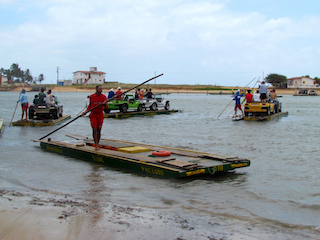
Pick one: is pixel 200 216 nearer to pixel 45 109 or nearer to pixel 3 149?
pixel 3 149

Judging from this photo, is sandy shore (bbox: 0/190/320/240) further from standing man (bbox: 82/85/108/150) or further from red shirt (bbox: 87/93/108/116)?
red shirt (bbox: 87/93/108/116)

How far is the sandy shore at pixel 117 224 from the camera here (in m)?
4.89

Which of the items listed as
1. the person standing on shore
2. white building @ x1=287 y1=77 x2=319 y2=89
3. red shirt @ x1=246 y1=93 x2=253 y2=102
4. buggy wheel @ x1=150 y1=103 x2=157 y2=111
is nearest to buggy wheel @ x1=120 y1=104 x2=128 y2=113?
buggy wheel @ x1=150 y1=103 x2=157 y2=111

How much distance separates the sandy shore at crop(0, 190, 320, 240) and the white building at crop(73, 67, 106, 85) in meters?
124

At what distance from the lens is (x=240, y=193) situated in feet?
23.1

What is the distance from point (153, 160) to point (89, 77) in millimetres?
122198

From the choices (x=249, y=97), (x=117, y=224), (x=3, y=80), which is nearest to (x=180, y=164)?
(x=117, y=224)

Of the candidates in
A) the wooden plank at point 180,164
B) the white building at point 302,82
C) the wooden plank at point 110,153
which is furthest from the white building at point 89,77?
the wooden plank at point 180,164

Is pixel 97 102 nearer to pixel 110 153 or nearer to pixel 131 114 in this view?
→ pixel 110 153

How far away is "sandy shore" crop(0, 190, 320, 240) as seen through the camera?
4.89 m

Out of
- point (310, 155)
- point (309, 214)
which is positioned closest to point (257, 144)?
point (310, 155)

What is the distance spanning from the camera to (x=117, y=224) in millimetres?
5266

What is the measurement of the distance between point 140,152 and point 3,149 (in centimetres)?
502

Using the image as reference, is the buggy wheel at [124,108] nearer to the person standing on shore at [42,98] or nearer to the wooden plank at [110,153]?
the person standing on shore at [42,98]
